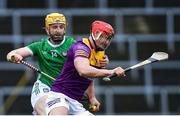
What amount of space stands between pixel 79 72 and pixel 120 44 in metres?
7.36

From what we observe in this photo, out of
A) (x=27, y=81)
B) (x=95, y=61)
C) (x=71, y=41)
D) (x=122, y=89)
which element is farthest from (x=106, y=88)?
(x=95, y=61)

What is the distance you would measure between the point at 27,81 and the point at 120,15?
78.7 inches

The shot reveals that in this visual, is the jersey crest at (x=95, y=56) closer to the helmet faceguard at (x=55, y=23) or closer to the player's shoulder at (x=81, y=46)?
the player's shoulder at (x=81, y=46)

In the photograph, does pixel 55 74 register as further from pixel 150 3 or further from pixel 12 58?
pixel 150 3

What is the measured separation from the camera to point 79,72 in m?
8.24

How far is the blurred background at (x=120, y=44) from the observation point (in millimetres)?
15109

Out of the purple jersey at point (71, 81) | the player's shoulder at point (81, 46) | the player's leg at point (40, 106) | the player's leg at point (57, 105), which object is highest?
the player's shoulder at point (81, 46)

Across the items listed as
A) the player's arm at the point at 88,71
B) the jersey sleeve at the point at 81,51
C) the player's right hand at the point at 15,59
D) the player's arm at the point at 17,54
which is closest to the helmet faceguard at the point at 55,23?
the player's arm at the point at 17,54

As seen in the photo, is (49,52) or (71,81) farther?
(49,52)

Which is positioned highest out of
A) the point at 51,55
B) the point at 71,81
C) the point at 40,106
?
the point at 51,55

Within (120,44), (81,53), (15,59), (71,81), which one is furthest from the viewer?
(120,44)

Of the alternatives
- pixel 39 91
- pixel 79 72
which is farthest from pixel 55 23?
pixel 79 72

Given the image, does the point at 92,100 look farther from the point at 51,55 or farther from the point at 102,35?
the point at 102,35

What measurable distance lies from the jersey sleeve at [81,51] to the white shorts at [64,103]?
19.5 inches
